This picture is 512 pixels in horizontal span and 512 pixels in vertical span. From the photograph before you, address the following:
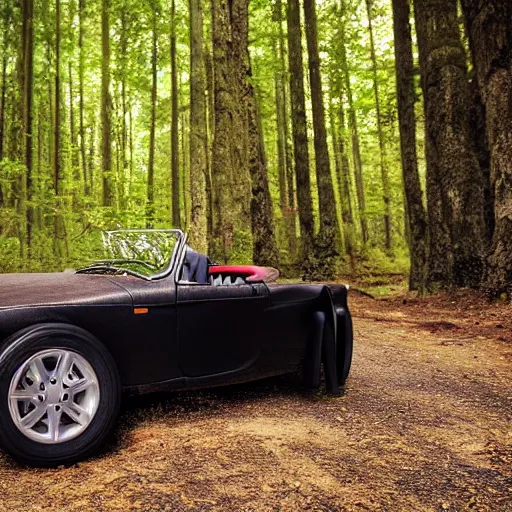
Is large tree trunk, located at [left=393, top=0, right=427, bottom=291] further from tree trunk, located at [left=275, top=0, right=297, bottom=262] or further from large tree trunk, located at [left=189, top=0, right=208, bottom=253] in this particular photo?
tree trunk, located at [left=275, top=0, right=297, bottom=262]

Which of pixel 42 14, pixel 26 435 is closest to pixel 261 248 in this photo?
pixel 26 435

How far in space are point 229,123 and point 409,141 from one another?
4641mm

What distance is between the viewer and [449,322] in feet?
26.5

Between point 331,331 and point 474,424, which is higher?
point 331,331

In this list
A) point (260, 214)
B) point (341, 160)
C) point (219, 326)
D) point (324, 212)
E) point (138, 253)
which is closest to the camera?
point (219, 326)

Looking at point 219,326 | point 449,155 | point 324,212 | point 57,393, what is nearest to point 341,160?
point 324,212

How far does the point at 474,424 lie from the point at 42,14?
20.8 m

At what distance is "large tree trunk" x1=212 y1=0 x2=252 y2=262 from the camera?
1177 centimetres

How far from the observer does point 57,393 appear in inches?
112

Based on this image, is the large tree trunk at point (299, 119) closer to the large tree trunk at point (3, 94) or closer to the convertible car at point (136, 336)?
the large tree trunk at point (3, 94)

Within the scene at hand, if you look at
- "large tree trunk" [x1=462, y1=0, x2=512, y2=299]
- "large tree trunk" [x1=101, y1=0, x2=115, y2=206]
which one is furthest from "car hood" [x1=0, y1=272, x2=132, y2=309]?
"large tree trunk" [x1=101, y1=0, x2=115, y2=206]

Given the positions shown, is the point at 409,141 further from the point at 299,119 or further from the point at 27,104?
the point at 27,104

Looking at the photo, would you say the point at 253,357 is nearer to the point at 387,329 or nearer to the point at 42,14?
the point at 387,329

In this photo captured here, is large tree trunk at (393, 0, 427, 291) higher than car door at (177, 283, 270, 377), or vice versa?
large tree trunk at (393, 0, 427, 291)
